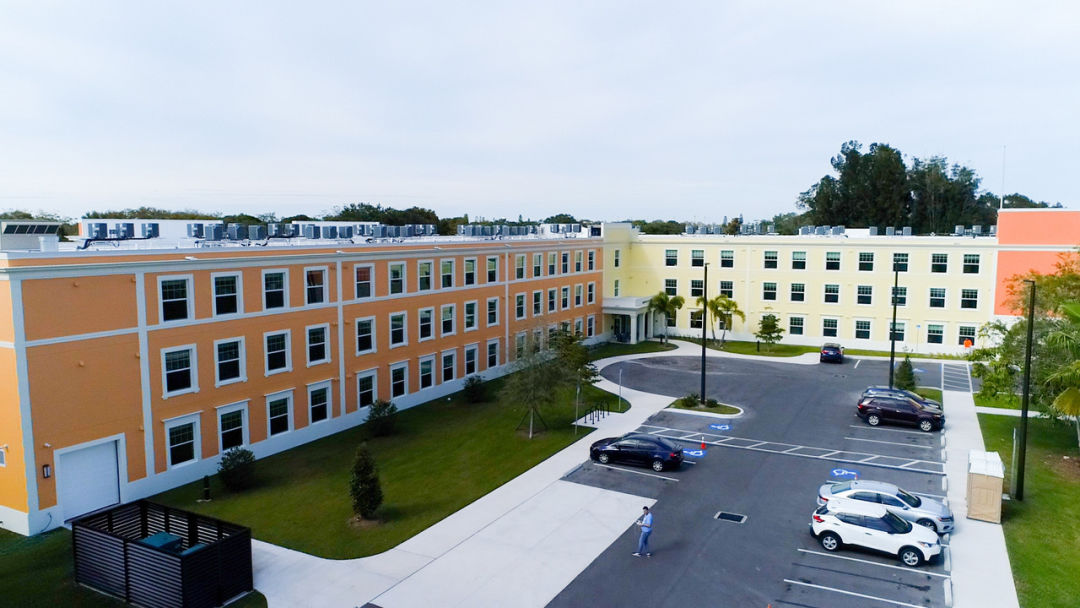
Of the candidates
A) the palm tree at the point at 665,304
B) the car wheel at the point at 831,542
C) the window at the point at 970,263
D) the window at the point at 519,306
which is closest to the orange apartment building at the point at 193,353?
the window at the point at 519,306

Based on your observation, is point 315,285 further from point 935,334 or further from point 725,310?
point 935,334

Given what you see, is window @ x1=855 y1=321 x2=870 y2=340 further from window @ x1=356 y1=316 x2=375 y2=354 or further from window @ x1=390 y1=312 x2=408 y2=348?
window @ x1=356 y1=316 x2=375 y2=354

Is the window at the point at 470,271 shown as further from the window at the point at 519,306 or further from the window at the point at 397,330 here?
the window at the point at 397,330

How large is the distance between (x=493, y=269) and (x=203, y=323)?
21.1 metres

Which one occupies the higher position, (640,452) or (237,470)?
(237,470)

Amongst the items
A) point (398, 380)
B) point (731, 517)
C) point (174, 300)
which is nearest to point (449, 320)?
point (398, 380)

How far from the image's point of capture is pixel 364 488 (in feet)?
73.1

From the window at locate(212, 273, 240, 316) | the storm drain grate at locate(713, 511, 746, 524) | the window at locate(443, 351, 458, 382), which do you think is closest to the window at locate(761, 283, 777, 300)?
the window at locate(443, 351, 458, 382)

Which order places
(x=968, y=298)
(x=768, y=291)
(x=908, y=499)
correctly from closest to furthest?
(x=908, y=499), (x=968, y=298), (x=768, y=291)

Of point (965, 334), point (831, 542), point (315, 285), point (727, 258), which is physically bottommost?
point (831, 542)

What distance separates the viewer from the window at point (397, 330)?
120ft

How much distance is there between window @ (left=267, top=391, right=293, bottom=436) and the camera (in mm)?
29750

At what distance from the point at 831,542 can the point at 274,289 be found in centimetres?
2351

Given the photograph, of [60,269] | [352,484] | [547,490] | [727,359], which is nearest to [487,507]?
[547,490]
